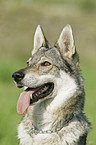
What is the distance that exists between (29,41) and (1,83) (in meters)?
9.97

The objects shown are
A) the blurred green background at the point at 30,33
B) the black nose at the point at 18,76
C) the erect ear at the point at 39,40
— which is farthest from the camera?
the blurred green background at the point at 30,33

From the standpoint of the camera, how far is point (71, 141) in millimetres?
3703

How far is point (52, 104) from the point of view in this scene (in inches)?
154

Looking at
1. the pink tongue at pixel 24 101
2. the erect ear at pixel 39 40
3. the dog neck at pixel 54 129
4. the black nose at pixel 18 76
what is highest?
the erect ear at pixel 39 40

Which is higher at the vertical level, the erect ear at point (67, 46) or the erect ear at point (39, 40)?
the erect ear at point (39, 40)

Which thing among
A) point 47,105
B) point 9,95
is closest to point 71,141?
point 47,105

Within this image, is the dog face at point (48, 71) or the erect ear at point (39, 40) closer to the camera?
the dog face at point (48, 71)

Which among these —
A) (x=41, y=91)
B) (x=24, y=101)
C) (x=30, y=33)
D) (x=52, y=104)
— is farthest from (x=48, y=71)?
(x=30, y=33)

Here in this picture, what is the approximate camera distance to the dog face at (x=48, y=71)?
3.79m

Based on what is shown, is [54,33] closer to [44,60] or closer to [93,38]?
[93,38]

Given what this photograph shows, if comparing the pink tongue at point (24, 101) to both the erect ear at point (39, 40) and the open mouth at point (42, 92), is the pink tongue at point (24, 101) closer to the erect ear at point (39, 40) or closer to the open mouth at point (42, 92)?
the open mouth at point (42, 92)

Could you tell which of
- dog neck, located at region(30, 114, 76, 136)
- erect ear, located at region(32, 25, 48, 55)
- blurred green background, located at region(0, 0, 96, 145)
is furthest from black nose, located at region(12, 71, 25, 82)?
blurred green background, located at region(0, 0, 96, 145)

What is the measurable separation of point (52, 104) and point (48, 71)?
50 centimetres

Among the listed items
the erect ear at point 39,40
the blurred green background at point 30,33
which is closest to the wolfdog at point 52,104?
the erect ear at point 39,40
